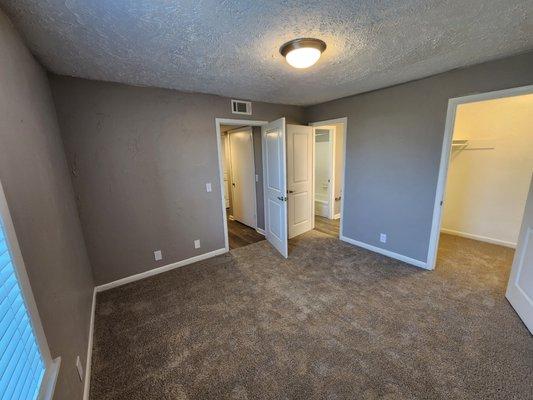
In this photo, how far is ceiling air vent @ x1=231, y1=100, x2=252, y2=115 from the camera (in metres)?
3.11

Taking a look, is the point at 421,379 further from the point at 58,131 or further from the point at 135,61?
the point at 58,131

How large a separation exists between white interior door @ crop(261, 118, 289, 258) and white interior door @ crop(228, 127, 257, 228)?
57 centimetres

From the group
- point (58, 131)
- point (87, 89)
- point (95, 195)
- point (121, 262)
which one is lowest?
point (121, 262)

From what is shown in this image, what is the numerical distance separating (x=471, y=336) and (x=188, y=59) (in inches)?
129

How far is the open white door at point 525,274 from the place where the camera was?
185 centimetres

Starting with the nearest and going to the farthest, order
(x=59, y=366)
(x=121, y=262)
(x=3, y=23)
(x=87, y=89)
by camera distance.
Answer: (x=59, y=366) → (x=3, y=23) → (x=87, y=89) → (x=121, y=262)

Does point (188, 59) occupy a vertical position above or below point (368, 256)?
above

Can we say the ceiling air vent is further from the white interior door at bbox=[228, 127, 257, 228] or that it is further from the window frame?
the window frame

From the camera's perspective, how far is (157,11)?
1218 millimetres

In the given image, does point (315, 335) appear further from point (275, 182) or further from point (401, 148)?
point (401, 148)

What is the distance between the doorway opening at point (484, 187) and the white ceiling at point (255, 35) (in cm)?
91

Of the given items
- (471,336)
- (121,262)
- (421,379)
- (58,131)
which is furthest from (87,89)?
(471,336)

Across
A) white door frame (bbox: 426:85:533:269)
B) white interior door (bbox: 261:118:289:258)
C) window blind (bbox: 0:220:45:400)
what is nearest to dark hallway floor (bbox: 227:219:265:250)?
white interior door (bbox: 261:118:289:258)

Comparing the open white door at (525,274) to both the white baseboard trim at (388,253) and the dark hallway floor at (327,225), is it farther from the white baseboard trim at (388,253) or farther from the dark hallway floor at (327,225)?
the dark hallway floor at (327,225)
